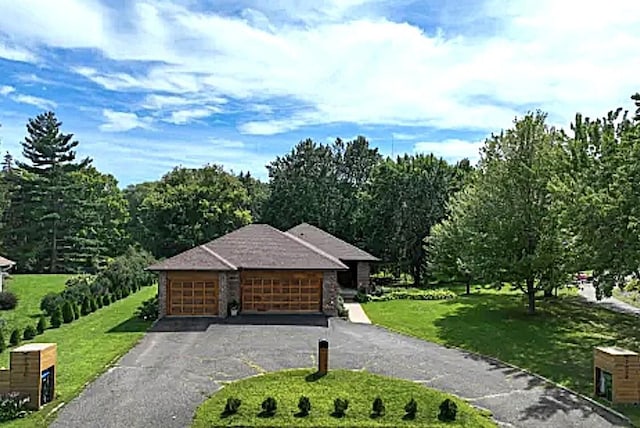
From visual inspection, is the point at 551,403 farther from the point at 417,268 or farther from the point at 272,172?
the point at 272,172

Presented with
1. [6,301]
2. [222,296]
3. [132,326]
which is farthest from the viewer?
[6,301]

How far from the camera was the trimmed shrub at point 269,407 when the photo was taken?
458 inches

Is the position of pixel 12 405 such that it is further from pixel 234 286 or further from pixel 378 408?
pixel 234 286

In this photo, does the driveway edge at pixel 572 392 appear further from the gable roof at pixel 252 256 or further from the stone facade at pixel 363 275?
the stone facade at pixel 363 275

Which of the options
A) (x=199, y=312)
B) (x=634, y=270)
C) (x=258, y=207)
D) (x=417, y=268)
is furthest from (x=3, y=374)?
(x=258, y=207)

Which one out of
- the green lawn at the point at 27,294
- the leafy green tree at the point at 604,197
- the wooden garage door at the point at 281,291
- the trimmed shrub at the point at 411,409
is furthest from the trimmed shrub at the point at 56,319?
the leafy green tree at the point at 604,197

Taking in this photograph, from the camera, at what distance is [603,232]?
18.3m

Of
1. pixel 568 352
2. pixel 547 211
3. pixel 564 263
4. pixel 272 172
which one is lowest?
pixel 568 352

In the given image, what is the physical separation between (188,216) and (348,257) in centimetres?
1919

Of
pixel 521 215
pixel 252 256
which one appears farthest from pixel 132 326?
pixel 521 215

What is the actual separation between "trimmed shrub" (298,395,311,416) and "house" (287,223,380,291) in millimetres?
20893

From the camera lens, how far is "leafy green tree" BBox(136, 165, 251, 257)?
1838 inches

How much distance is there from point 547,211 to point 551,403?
13.0 m

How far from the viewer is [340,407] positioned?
1172 cm
